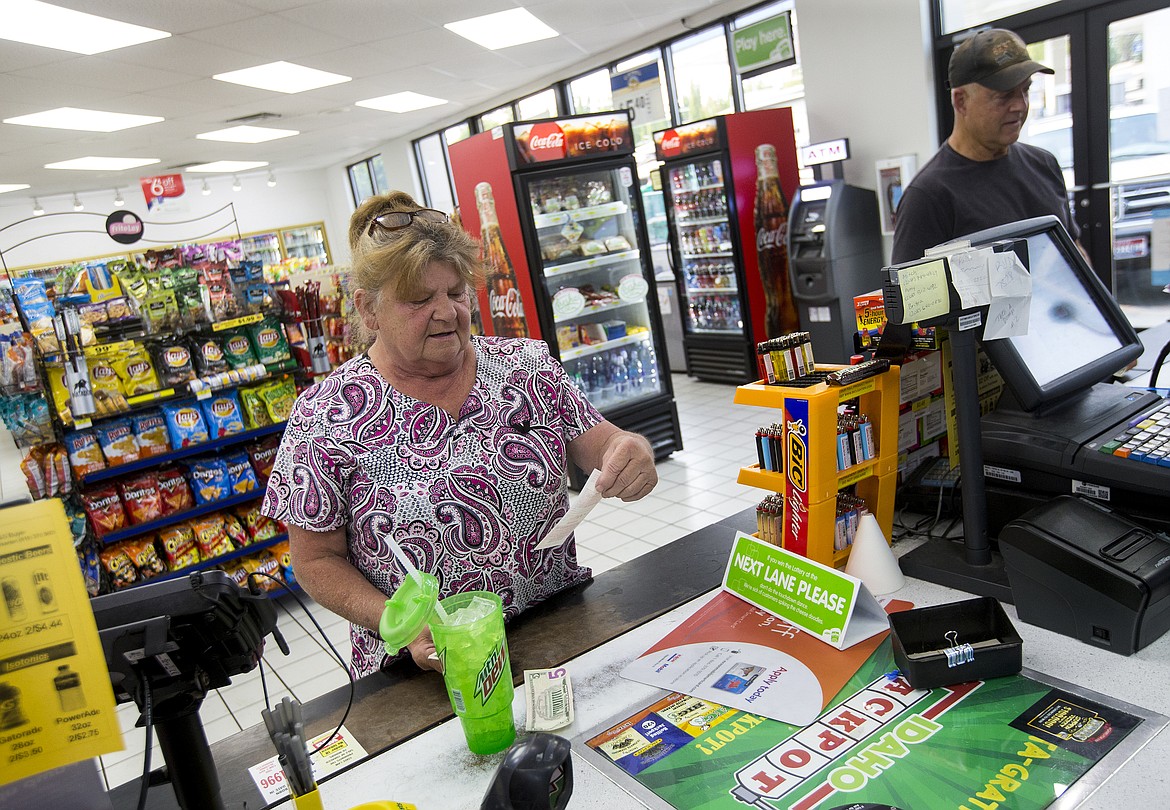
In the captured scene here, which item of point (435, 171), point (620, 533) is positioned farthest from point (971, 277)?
point (435, 171)

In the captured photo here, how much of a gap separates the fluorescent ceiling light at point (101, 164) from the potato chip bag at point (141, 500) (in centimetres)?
823

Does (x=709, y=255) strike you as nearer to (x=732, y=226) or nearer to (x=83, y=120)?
(x=732, y=226)

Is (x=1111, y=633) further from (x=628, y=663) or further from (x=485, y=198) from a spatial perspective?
(x=485, y=198)

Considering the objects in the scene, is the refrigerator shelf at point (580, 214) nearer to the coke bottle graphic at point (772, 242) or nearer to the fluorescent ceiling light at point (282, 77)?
the coke bottle graphic at point (772, 242)

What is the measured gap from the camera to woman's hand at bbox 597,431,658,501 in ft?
4.88

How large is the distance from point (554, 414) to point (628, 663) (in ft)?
1.99

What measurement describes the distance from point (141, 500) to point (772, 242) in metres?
5.55

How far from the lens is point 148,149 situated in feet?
34.7

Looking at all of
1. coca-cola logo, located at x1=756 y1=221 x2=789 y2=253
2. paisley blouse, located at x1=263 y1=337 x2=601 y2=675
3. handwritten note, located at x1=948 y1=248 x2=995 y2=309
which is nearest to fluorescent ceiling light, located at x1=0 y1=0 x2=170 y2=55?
paisley blouse, located at x1=263 y1=337 x2=601 y2=675

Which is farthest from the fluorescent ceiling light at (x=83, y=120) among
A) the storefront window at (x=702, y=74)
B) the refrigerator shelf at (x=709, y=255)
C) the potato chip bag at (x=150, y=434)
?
the refrigerator shelf at (x=709, y=255)

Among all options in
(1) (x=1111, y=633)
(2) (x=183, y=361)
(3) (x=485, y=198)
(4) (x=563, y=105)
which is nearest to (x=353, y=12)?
(3) (x=485, y=198)

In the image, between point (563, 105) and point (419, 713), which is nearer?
point (419, 713)

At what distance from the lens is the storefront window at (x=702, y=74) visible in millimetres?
8312

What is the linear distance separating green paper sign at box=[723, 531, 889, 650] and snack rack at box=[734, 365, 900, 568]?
0.11m
